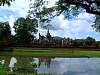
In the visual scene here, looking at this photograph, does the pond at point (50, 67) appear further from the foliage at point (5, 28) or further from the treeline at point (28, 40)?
the foliage at point (5, 28)

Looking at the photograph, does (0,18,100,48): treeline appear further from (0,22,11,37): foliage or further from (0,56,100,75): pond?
(0,56,100,75): pond

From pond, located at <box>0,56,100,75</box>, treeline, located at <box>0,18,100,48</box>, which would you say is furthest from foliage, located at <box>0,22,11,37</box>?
pond, located at <box>0,56,100,75</box>

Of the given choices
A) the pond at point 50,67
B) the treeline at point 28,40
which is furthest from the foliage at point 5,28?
the pond at point 50,67

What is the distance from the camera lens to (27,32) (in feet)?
378

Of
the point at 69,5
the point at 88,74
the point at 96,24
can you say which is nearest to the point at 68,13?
the point at 69,5

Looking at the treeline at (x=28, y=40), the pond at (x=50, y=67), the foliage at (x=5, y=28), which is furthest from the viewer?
the foliage at (x=5, y=28)

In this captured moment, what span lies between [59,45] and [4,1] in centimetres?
5679

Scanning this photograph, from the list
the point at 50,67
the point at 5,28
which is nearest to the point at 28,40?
the point at 5,28

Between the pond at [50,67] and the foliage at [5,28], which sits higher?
the foliage at [5,28]

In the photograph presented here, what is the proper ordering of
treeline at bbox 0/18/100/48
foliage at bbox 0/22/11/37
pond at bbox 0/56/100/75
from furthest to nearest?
foliage at bbox 0/22/11/37
treeline at bbox 0/18/100/48
pond at bbox 0/56/100/75

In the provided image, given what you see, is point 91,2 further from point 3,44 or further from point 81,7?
point 3,44

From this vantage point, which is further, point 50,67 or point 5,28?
point 5,28

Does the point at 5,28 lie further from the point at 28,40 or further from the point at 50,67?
the point at 50,67

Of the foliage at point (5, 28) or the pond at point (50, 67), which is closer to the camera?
the pond at point (50, 67)
